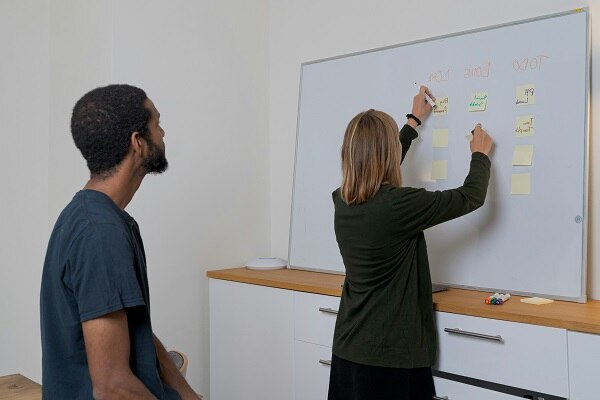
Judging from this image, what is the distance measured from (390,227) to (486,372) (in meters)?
0.57

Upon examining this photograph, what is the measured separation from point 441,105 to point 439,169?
0.26m

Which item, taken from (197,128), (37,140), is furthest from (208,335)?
(37,140)

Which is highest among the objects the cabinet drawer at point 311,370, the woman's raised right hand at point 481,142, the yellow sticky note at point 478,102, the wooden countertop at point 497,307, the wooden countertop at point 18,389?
the yellow sticky note at point 478,102

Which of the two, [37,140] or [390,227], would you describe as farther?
[37,140]

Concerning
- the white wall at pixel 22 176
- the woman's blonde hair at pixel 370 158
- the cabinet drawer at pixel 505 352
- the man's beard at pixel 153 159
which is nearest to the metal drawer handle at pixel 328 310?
the cabinet drawer at pixel 505 352

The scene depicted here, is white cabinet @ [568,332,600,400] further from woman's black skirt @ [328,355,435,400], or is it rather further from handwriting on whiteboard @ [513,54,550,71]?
handwriting on whiteboard @ [513,54,550,71]

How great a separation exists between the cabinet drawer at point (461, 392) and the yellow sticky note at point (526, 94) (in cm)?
103

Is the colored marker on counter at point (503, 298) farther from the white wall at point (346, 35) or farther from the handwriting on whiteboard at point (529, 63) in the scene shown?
the handwriting on whiteboard at point (529, 63)

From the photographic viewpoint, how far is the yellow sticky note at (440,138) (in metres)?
2.34

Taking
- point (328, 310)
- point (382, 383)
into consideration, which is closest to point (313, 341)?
point (328, 310)

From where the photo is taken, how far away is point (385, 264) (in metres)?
1.85

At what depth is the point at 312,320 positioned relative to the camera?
2430 mm

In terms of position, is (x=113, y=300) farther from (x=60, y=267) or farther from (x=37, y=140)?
(x=37, y=140)

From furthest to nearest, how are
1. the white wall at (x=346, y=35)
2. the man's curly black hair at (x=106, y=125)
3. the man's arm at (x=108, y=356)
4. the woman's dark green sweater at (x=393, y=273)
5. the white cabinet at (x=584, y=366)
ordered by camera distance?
the white wall at (x=346, y=35) → the woman's dark green sweater at (x=393, y=273) → the white cabinet at (x=584, y=366) → the man's curly black hair at (x=106, y=125) → the man's arm at (x=108, y=356)
